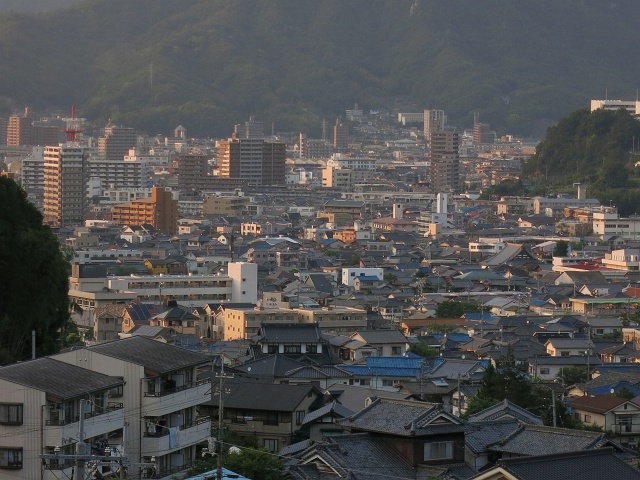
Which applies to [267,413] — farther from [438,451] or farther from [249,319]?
[249,319]

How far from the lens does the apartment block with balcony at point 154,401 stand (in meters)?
11.6

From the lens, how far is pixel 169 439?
38.2 feet

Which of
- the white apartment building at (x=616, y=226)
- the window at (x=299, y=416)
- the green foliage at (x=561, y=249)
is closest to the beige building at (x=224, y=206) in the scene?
the white apartment building at (x=616, y=226)

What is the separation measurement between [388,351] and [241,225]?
104 feet

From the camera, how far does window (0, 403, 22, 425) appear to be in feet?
34.4

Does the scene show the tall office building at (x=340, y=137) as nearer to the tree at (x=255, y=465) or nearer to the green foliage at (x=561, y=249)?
the green foliage at (x=561, y=249)

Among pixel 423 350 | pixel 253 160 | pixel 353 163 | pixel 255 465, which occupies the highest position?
pixel 253 160

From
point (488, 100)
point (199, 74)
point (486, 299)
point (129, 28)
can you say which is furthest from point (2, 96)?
point (486, 299)

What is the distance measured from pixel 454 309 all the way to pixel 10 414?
809 inches

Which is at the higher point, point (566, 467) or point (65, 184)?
point (65, 184)

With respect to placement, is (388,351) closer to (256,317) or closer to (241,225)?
(256,317)

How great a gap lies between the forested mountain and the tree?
347 feet

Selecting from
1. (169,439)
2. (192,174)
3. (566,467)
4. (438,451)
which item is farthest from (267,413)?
(192,174)

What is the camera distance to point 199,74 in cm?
12850
